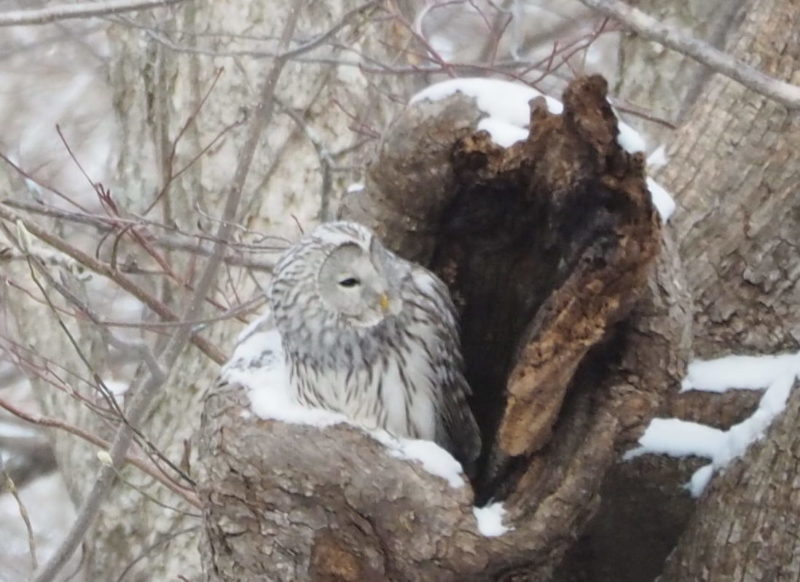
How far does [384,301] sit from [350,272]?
0.31 feet

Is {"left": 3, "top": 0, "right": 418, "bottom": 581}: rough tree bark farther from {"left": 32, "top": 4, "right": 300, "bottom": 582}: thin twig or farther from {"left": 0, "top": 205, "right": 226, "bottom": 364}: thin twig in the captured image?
{"left": 32, "top": 4, "right": 300, "bottom": 582}: thin twig

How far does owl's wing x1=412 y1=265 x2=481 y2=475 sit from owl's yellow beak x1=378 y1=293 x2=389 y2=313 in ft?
0.39

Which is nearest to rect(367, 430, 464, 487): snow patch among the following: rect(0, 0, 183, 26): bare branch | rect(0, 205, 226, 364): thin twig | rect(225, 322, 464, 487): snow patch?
rect(225, 322, 464, 487): snow patch

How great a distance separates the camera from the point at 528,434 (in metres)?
2.33

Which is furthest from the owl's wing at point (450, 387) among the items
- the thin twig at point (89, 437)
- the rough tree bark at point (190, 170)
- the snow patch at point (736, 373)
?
the rough tree bark at point (190, 170)

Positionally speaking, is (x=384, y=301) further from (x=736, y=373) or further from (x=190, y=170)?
(x=190, y=170)

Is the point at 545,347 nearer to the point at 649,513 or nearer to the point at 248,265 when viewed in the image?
the point at 649,513

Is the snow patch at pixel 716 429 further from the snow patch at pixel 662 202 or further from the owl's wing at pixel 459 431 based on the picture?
the snow patch at pixel 662 202

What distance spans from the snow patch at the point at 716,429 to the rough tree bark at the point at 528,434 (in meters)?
0.30

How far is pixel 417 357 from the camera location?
2.79 meters

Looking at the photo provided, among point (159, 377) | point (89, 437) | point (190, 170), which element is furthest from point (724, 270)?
point (190, 170)

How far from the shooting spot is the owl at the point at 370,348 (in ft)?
8.97

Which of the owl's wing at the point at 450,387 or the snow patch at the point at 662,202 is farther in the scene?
the owl's wing at the point at 450,387

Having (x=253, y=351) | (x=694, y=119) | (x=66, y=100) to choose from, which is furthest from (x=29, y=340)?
(x=66, y=100)
